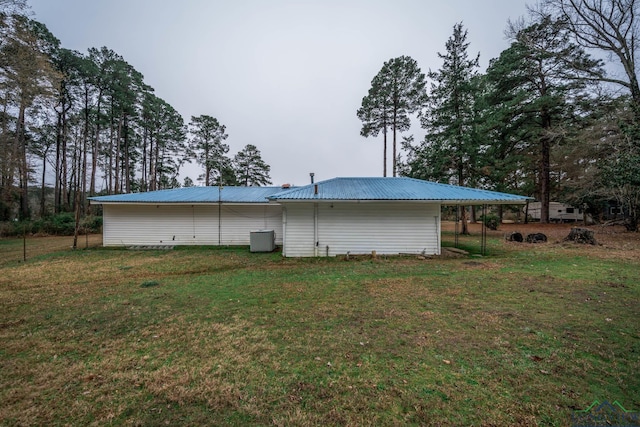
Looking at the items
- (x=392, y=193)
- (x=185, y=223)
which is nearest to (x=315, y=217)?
(x=392, y=193)

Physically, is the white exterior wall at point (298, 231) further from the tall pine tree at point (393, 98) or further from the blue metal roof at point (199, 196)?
the tall pine tree at point (393, 98)

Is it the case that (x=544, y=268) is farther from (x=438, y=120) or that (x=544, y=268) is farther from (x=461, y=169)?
(x=438, y=120)

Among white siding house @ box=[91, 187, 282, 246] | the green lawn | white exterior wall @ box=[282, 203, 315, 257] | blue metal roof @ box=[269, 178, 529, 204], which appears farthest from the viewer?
white siding house @ box=[91, 187, 282, 246]

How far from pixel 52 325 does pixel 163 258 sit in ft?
20.2

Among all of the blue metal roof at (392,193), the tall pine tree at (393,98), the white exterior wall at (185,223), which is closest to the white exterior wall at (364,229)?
the blue metal roof at (392,193)

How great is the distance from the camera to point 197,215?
1290cm

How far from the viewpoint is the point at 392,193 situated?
1003 centimetres

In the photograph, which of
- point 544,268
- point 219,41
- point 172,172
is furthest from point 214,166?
point 544,268

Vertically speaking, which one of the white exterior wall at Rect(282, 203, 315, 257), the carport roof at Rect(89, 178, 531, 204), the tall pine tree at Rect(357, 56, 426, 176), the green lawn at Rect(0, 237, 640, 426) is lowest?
the green lawn at Rect(0, 237, 640, 426)

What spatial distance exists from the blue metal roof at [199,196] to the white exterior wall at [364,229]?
9.46 ft

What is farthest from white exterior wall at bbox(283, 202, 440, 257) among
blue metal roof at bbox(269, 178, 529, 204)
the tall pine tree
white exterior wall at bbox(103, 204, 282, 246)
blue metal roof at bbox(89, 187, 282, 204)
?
the tall pine tree

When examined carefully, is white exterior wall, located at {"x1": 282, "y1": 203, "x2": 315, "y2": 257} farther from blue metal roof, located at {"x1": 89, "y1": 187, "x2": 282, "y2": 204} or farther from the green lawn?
the green lawn

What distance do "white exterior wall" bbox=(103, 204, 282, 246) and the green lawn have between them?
643cm

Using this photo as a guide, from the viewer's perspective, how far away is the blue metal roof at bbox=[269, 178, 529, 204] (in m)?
9.28
